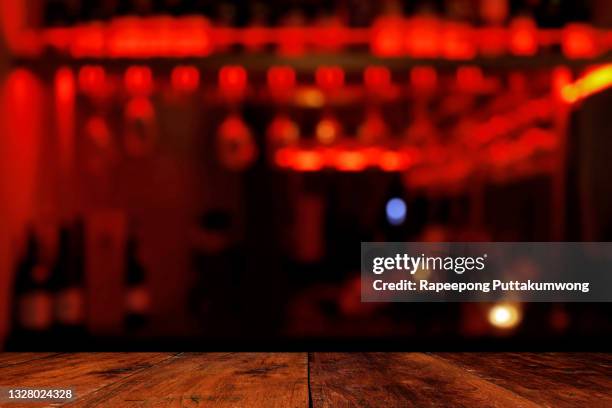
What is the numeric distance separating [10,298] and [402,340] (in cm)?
122

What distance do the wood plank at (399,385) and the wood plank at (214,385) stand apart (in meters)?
0.05

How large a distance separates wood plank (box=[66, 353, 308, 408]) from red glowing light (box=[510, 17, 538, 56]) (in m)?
Answer: 1.26

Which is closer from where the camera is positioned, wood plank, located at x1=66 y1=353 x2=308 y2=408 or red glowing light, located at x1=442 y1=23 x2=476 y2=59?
wood plank, located at x1=66 y1=353 x2=308 y2=408

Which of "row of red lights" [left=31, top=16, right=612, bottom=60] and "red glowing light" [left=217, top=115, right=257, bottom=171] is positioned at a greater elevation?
"row of red lights" [left=31, top=16, right=612, bottom=60]

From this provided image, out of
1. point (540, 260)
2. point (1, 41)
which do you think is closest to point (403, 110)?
point (540, 260)

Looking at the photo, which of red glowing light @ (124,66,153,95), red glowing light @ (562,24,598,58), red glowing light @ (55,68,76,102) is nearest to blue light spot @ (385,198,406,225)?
red glowing light @ (562,24,598,58)

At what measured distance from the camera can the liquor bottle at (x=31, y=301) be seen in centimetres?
187

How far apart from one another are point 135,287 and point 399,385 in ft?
3.25

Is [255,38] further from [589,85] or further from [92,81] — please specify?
[589,85]

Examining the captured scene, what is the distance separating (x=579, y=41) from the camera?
2029mm

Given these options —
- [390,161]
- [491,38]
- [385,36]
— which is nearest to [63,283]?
[390,161]

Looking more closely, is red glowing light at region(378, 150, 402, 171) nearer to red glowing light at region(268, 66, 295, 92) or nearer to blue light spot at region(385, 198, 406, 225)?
blue light spot at region(385, 198, 406, 225)

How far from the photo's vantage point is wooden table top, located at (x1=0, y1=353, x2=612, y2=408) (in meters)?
1.16

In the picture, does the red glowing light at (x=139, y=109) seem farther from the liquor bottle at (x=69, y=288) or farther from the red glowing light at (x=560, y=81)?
the red glowing light at (x=560, y=81)
